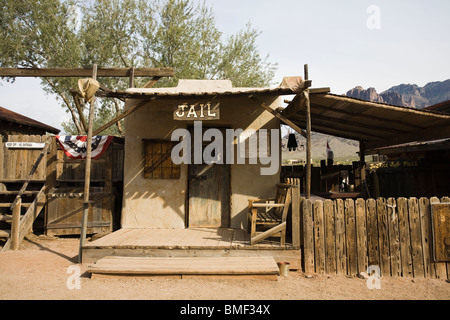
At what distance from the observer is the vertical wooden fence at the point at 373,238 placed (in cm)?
489

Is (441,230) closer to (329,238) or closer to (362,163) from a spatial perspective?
(329,238)

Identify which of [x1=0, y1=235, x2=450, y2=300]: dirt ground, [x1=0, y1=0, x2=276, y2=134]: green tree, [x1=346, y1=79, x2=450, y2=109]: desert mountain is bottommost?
[x1=0, y1=235, x2=450, y2=300]: dirt ground

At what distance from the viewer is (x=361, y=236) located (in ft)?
16.3

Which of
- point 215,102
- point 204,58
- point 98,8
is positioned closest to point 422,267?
Answer: point 215,102

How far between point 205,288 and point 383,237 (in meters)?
3.24

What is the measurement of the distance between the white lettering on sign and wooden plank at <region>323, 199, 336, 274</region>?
2829 millimetres

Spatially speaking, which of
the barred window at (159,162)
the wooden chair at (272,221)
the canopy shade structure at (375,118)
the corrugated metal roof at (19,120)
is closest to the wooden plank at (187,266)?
the wooden chair at (272,221)

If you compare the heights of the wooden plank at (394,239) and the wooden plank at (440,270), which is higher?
the wooden plank at (394,239)

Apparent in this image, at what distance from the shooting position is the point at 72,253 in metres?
6.38

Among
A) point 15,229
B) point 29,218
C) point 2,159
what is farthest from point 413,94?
point 15,229

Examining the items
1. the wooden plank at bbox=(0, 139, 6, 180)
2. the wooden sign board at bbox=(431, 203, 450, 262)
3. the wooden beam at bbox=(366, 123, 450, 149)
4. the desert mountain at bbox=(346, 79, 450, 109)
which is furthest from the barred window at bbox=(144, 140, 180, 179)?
the desert mountain at bbox=(346, 79, 450, 109)

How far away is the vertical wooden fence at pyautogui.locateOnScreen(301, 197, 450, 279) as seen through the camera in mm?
4891

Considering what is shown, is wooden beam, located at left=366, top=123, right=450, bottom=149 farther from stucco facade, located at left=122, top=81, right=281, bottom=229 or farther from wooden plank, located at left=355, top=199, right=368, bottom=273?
stucco facade, located at left=122, top=81, right=281, bottom=229

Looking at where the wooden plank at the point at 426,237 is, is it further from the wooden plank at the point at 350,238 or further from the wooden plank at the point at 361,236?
the wooden plank at the point at 350,238
